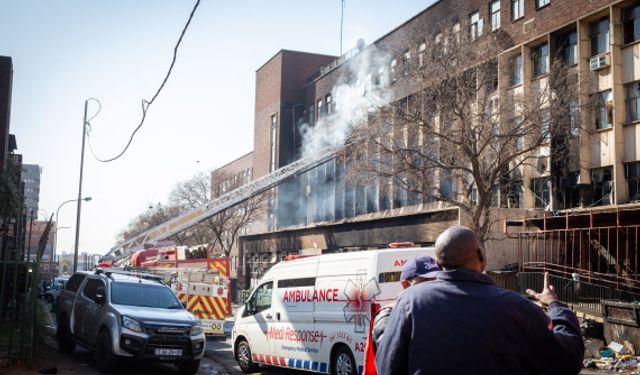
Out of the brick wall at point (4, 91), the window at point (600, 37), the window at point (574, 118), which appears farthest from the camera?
the brick wall at point (4, 91)

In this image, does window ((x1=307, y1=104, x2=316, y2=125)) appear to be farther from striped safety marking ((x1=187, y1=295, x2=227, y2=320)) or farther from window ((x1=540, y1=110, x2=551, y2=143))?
striped safety marking ((x1=187, y1=295, x2=227, y2=320))

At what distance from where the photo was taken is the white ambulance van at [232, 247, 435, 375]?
11.9 metres

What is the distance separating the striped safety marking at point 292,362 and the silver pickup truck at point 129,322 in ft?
4.93

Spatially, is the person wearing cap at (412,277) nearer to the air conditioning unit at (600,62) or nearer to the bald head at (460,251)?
the bald head at (460,251)

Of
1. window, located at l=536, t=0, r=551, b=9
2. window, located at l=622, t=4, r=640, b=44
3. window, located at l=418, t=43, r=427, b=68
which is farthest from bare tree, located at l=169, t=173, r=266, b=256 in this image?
window, located at l=622, t=4, r=640, b=44

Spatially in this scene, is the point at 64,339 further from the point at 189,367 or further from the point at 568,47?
the point at 568,47

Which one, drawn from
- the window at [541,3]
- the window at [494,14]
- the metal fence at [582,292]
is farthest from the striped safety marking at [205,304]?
the window at [494,14]

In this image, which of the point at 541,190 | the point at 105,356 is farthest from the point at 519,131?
the point at 105,356

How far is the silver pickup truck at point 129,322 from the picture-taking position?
12.8 metres

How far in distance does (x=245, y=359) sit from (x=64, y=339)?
14.1ft

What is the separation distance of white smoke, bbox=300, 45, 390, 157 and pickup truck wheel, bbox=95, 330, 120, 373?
95.5 feet

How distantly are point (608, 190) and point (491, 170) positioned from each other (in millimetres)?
4722

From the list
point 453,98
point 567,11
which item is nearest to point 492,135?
point 453,98

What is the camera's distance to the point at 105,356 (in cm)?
1298
